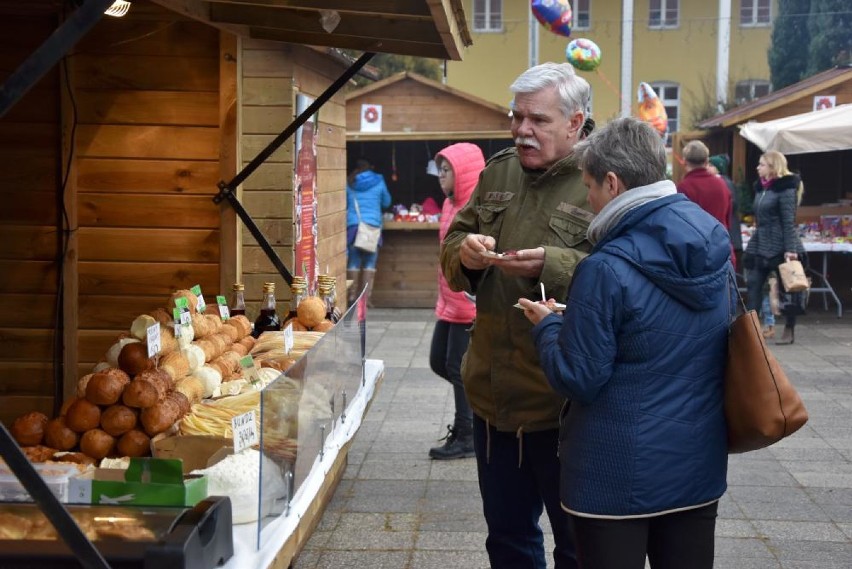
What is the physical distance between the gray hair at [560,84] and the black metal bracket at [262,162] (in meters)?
1.96

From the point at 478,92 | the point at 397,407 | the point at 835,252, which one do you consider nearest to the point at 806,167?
the point at 835,252

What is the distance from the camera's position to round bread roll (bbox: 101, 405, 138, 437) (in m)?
3.64

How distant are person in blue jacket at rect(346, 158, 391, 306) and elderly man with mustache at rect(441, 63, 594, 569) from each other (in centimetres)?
987

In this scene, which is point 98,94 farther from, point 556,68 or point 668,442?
point 668,442

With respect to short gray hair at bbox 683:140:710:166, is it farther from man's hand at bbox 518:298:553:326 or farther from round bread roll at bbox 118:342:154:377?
man's hand at bbox 518:298:553:326

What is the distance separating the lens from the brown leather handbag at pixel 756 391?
9.49 feet

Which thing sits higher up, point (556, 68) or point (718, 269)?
point (556, 68)

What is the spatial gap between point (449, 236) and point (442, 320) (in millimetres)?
2660

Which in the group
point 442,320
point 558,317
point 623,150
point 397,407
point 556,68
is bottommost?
point 397,407

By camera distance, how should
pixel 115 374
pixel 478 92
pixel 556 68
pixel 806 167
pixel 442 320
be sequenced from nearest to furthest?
pixel 556 68 < pixel 115 374 < pixel 442 320 < pixel 806 167 < pixel 478 92

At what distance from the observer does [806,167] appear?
16.2 metres

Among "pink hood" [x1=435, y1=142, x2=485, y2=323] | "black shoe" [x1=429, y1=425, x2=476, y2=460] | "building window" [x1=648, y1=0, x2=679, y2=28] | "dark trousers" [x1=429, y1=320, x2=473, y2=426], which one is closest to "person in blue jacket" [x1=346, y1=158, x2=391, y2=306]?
"black shoe" [x1=429, y1=425, x2=476, y2=460]

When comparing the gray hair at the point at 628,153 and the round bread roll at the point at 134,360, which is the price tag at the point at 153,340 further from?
the gray hair at the point at 628,153

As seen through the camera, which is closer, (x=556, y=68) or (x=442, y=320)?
(x=556, y=68)
